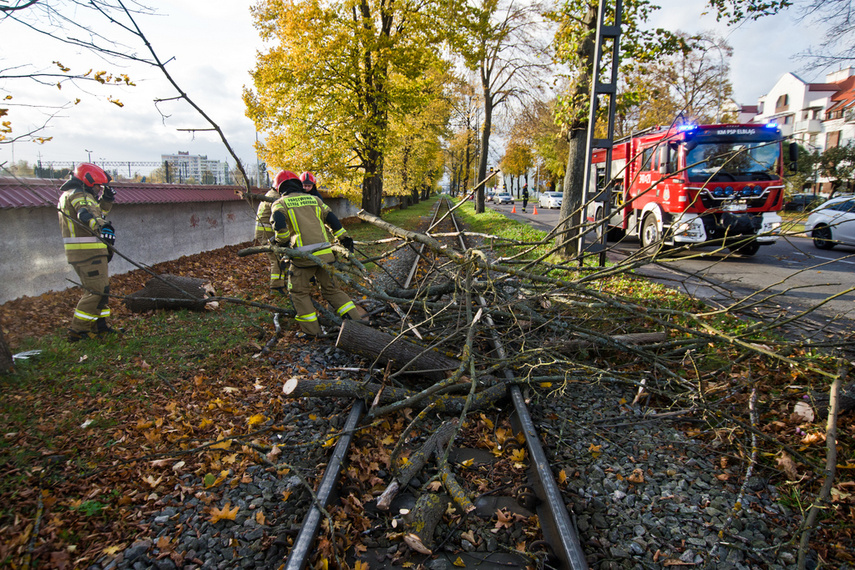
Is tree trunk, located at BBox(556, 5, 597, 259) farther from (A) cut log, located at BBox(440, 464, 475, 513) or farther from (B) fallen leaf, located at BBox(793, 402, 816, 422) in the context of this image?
(A) cut log, located at BBox(440, 464, 475, 513)

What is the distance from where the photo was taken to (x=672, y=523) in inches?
115

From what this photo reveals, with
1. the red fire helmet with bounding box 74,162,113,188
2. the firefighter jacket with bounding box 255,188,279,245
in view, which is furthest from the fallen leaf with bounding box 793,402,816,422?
the red fire helmet with bounding box 74,162,113,188

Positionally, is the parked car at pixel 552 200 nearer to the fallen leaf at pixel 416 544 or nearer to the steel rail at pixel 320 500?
the steel rail at pixel 320 500

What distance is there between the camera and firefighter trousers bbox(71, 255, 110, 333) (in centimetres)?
592

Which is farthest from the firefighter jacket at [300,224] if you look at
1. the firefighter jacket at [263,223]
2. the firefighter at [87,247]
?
the firefighter at [87,247]

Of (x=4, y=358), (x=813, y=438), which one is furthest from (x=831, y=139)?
(x=4, y=358)

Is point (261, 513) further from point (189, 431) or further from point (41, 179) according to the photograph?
point (41, 179)

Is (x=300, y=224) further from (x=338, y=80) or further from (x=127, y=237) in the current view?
(x=338, y=80)

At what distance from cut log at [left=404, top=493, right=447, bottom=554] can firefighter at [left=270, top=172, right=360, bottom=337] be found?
3.39 metres

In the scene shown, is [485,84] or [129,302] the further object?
[485,84]

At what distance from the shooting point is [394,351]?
4.86 meters

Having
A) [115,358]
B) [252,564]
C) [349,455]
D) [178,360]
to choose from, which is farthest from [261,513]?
[115,358]

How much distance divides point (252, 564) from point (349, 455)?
106 cm

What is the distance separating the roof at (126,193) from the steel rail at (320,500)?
11.6 ft
